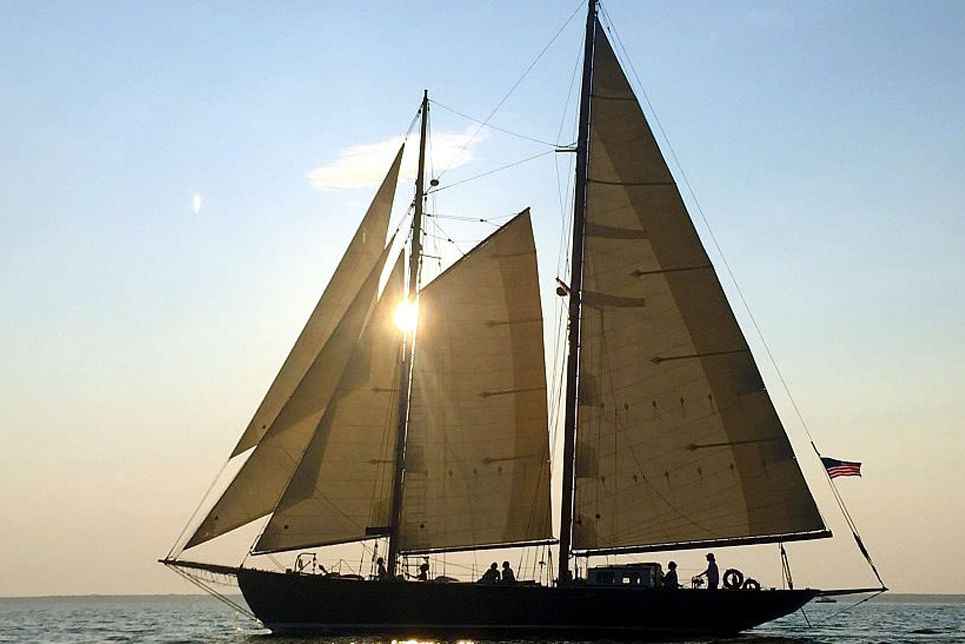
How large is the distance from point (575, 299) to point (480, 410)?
19.2ft

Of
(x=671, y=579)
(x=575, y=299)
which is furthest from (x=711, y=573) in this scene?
(x=575, y=299)

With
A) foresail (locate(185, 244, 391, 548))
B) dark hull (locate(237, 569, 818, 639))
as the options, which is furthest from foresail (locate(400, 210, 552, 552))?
foresail (locate(185, 244, 391, 548))

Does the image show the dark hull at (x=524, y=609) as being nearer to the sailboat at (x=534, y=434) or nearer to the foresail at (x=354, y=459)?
the sailboat at (x=534, y=434)

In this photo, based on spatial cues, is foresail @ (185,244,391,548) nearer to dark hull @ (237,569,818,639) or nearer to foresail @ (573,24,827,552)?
dark hull @ (237,569,818,639)

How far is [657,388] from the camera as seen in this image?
157 ft

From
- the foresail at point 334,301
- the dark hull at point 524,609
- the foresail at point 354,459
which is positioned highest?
the foresail at point 334,301

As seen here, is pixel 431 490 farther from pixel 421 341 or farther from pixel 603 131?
pixel 603 131

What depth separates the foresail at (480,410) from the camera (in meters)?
49.6

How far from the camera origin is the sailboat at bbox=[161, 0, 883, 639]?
4728 centimetres

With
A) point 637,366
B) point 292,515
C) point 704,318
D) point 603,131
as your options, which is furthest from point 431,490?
point 603,131

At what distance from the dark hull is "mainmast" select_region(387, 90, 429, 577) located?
7.24 feet

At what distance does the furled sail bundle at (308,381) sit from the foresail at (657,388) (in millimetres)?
8855

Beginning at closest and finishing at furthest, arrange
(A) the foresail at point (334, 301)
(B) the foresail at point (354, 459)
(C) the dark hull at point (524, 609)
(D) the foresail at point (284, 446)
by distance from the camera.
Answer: (C) the dark hull at point (524, 609) < (B) the foresail at point (354, 459) < (D) the foresail at point (284, 446) < (A) the foresail at point (334, 301)

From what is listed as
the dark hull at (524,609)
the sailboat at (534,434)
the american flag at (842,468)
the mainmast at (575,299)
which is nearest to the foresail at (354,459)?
the sailboat at (534,434)
